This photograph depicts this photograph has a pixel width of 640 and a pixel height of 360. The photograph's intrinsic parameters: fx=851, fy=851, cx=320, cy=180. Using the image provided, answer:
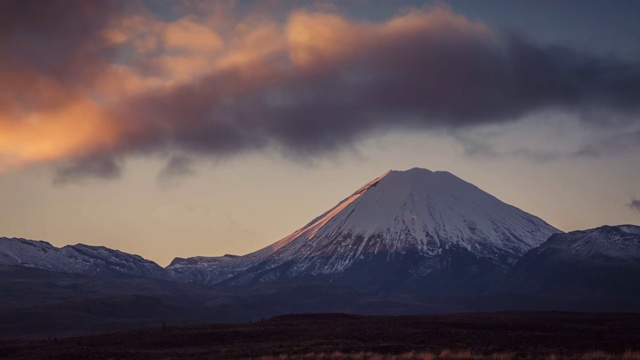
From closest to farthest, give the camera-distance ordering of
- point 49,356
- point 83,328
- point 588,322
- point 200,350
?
point 49,356
point 200,350
point 588,322
point 83,328

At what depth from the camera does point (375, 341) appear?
197ft

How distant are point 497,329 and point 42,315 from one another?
456 feet

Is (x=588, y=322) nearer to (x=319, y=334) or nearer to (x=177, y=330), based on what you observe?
(x=319, y=334)

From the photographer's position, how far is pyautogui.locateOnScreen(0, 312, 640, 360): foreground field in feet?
165

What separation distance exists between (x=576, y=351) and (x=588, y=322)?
29.8 meters

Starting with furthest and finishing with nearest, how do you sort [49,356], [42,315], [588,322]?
[42,315] → [588,322] → [49,356]

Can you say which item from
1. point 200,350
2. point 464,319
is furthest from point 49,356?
point 464,319

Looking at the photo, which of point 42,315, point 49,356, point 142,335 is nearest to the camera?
point 49,356

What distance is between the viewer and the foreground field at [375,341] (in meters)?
50.3

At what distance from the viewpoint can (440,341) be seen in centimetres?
5825

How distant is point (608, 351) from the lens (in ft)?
163

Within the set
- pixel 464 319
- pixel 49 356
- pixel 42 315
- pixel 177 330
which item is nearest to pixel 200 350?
pixel 49 356

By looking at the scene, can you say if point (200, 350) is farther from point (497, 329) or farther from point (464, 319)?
point (464, 319)

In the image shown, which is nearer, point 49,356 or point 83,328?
point 49,356
